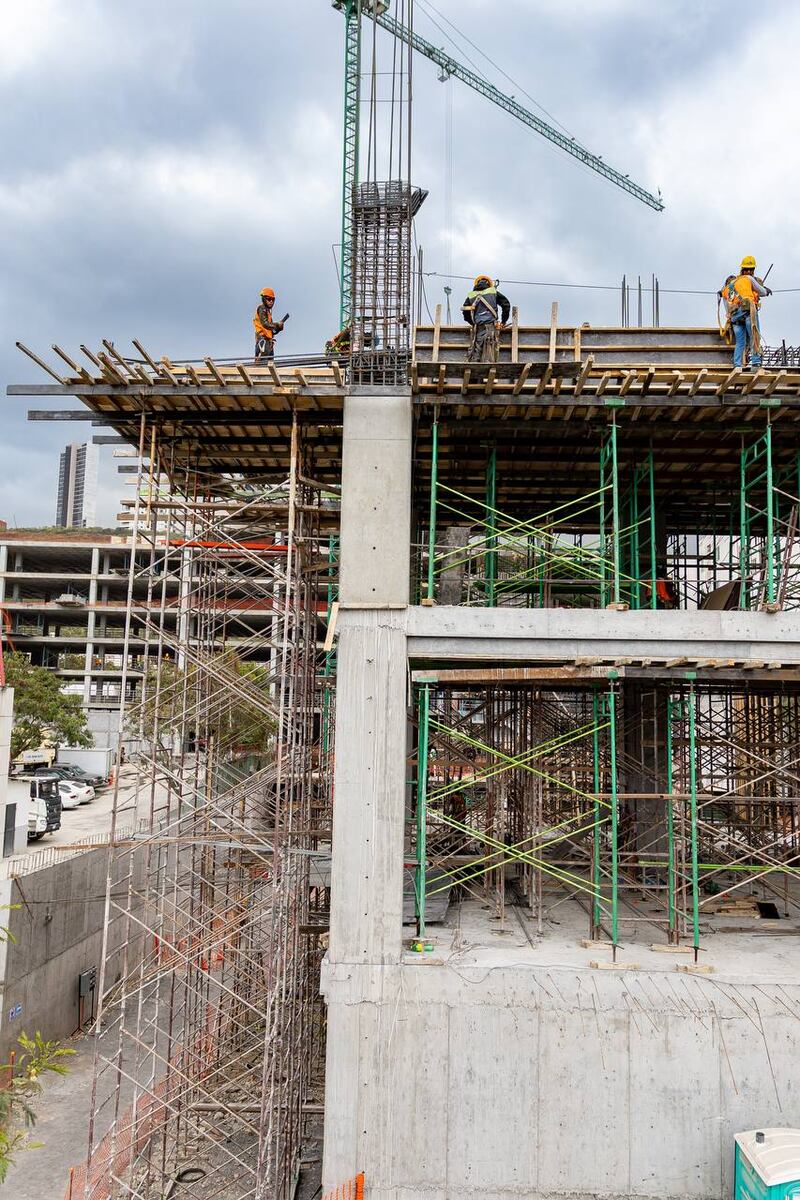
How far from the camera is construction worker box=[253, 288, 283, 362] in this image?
15.9 metres

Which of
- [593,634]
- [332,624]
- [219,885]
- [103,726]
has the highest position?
[332,624]

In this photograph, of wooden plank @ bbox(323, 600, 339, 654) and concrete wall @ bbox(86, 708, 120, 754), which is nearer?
wooden plank @ bbox(323, 600, 339, 654)

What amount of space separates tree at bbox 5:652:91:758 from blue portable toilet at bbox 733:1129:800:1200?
1263 inches

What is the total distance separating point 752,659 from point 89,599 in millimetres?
66156

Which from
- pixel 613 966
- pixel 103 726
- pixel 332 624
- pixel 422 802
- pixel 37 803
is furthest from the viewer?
pixel 103 726

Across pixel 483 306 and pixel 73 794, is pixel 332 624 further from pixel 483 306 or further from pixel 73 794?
pixel 73 794

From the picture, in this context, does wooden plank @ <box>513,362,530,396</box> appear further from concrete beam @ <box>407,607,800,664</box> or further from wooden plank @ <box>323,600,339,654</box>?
wooden plank @ <box>323,600,339,654</box>

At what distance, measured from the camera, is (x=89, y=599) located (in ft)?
233

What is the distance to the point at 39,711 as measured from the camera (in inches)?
1641

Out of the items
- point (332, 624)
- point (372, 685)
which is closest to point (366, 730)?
point (372, 685)

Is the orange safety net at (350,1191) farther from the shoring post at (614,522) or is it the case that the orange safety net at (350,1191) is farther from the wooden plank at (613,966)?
the shoring post at (614,522)

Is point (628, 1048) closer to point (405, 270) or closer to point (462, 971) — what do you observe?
point (462, 971)

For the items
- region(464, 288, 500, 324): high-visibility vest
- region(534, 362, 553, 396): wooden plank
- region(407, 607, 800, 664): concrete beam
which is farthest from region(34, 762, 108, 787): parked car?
region(534, 362, 553, 396): wooden plank

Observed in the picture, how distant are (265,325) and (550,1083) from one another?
1355 cm
